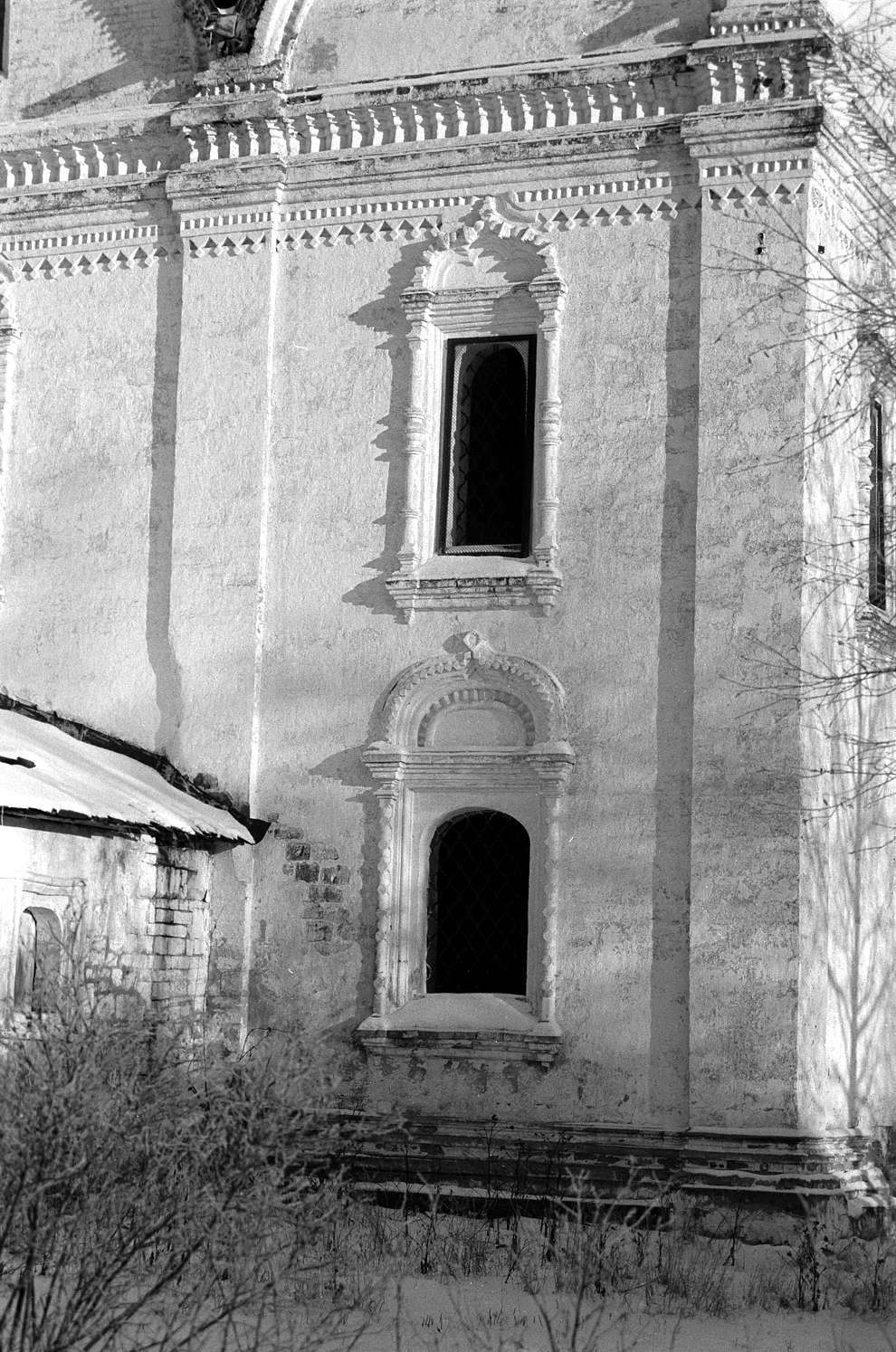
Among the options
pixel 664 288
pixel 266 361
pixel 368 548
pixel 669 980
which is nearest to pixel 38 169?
pixel 266 361

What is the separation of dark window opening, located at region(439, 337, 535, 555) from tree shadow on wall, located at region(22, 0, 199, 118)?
2926 mm

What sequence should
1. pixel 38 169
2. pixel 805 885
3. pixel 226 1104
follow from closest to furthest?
pixel 226 1104, pixel 805 885, pixel 38 169

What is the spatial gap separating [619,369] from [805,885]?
3424mm

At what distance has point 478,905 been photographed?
39.3 feet

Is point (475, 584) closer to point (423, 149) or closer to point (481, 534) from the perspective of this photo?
point (481, 534)

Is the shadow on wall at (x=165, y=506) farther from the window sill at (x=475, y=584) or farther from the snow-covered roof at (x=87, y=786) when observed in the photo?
the window sill at (x=475, y=584)

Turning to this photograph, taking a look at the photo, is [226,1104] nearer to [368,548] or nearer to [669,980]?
[669,980]

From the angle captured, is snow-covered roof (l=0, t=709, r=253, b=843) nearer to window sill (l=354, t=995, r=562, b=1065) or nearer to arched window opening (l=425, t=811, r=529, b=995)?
arched window opening (l=425, t=811, r=529, b=995)

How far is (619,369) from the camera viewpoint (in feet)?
39.6

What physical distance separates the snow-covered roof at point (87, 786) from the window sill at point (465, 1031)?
4.91 feet

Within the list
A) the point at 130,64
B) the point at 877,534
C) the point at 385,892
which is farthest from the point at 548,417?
the point at 130,64

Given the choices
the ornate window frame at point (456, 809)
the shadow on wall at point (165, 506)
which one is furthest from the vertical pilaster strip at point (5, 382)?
the ornate window frame at point (456, 809)

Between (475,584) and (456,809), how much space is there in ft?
4.66

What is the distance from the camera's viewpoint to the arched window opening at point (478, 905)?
11.8 m
